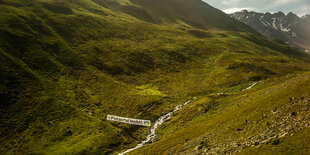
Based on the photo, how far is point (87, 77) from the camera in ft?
297

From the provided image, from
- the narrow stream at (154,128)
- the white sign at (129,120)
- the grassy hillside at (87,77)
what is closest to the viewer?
the narrow stream at (154,128)

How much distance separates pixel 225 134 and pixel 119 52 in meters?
107

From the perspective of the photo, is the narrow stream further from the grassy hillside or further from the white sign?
the white sign

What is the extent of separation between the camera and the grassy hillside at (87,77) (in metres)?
54.5

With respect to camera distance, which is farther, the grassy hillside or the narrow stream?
the grassy hillside

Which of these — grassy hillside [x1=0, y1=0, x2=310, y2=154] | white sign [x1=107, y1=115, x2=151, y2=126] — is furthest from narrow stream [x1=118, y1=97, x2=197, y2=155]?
white sign [x1=107, y1=115, x2=151, y2=126]

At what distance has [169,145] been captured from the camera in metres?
40.1

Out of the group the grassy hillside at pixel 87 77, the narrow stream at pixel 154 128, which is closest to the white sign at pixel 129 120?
the grassy hillside at pixel 87 77

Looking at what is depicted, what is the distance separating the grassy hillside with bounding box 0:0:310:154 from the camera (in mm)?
54469

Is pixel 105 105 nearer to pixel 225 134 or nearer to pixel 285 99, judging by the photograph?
pixel 225 134

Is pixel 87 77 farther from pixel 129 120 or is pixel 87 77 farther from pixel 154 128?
pixel 154 128

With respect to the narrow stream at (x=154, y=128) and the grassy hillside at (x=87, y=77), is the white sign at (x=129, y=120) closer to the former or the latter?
the grassy hillside at (x=87, y=77)

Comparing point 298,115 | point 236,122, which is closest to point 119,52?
point 236,122

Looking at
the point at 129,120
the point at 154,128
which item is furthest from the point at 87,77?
the point at 154,128
